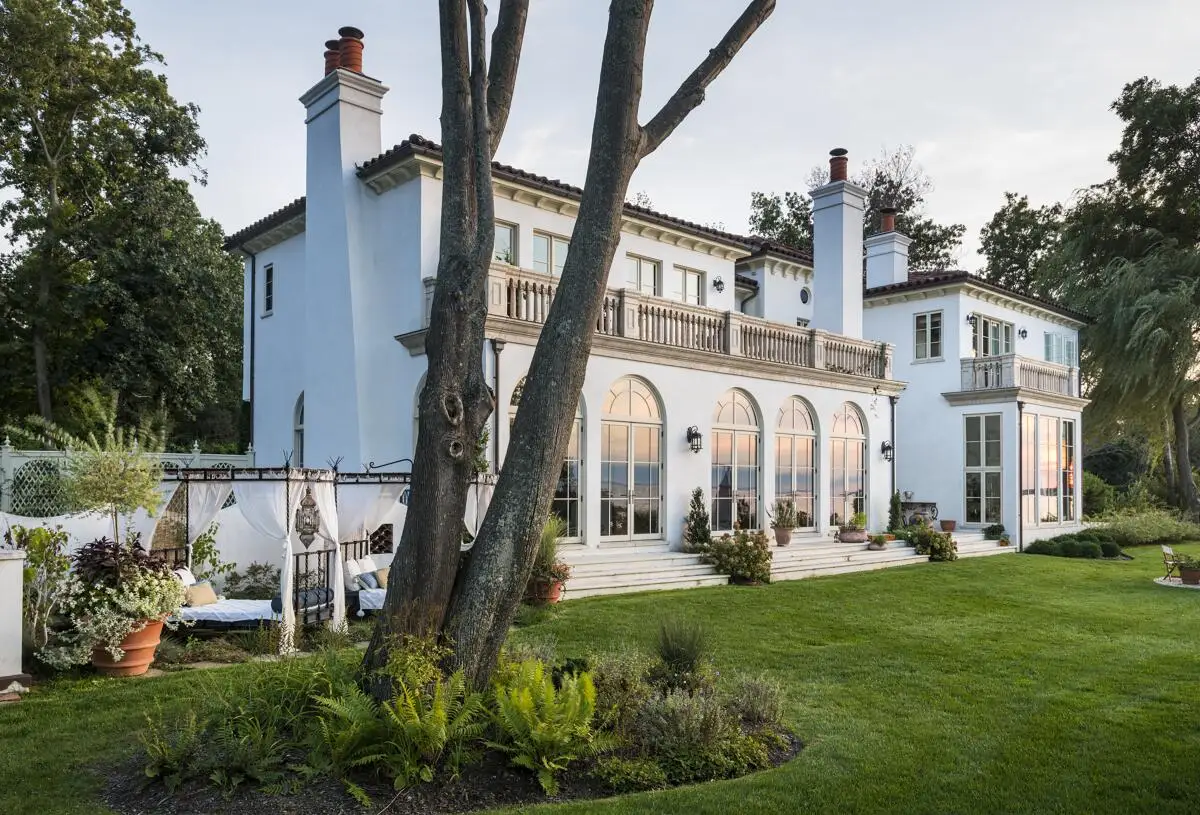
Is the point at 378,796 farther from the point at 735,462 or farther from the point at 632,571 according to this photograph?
the point at 735,462

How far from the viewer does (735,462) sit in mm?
17406

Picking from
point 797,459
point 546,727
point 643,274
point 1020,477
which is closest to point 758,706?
point 546,727

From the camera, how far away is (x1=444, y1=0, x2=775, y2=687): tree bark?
5.91 m

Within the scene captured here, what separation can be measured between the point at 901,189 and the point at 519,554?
34.8 meters

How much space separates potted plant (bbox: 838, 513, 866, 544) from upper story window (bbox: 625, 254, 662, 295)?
673 centimetres

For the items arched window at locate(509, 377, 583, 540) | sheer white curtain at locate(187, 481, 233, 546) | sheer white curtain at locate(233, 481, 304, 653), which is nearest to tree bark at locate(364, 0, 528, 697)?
sheer white curtain at locate(233, 481, 304, 653)

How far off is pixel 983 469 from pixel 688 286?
10.8 m

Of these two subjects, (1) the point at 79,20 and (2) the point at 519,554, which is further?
(1) the point at 79,20

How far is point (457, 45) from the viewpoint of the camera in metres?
6.35

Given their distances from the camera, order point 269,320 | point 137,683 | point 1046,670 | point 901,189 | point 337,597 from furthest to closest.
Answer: point 901,189 < point 269,320 < point 337,597 < point 1046,670 < point 137,683

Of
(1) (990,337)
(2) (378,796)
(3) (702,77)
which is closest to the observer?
(2) (378,796)

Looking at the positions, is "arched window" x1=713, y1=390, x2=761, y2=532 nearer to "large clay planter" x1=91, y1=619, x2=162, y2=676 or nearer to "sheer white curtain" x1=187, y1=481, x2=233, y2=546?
"sheer white curtain" x1=187, y1=481, x2=233, y2=546

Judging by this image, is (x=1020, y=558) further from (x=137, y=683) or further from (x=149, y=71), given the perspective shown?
(x=149, y=71)

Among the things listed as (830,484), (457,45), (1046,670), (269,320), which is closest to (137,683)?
(457,45)
